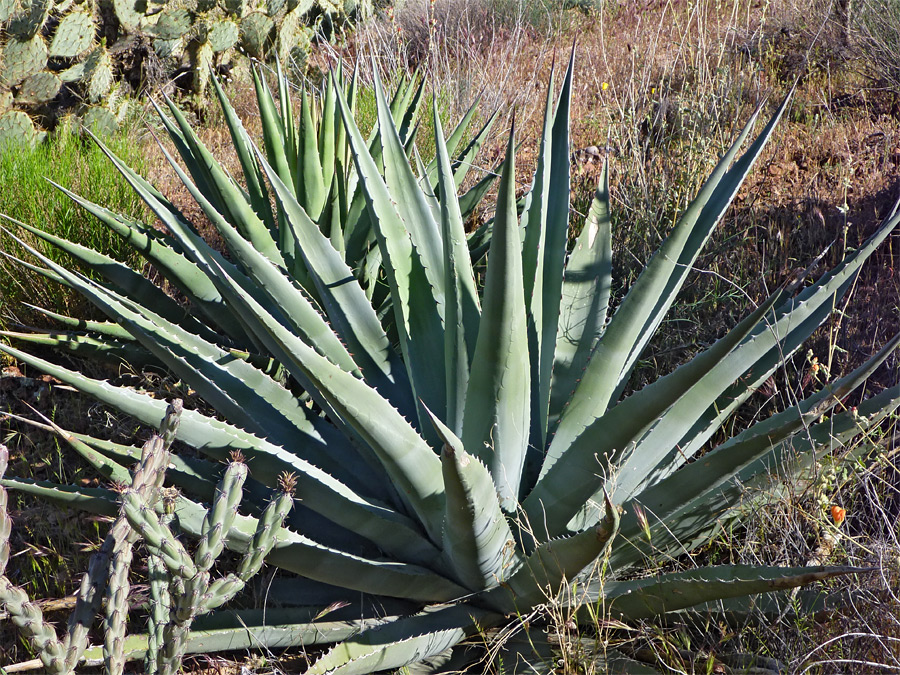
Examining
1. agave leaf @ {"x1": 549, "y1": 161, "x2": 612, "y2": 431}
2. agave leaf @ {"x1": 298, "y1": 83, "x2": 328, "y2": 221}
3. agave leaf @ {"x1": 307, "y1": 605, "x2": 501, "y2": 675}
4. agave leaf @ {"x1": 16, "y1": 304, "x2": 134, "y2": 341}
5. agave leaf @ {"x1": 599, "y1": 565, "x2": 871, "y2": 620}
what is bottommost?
agave leaf @ {"x1": 307, "y1": 605, "x2": 501, "y2": 675}

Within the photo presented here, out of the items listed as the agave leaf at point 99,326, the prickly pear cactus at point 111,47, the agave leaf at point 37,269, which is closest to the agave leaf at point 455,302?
→ the agave leaf at point 37,269

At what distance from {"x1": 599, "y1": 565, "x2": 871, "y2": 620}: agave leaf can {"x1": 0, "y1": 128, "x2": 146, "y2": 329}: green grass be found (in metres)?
2.72

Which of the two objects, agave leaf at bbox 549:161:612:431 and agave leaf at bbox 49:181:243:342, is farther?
agave leaf at bbox 49:181:243:342

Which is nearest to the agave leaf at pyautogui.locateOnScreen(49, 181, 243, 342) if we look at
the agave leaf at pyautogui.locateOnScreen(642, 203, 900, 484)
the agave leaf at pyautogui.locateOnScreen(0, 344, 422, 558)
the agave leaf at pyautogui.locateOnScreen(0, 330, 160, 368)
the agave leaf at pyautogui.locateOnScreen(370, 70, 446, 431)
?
the agave leaf at pyautogui.locateOnScreen(0, 330, 160, 368)

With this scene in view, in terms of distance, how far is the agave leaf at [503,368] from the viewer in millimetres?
1430

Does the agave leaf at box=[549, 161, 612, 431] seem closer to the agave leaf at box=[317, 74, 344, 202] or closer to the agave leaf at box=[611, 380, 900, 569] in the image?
the agave leaf at box=[611, 380, 900, 569]

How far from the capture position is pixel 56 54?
5.45 meters

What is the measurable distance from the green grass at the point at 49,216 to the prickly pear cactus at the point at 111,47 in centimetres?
169

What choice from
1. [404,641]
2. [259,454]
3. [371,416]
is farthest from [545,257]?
[404,641]

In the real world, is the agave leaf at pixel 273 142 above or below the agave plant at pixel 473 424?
above

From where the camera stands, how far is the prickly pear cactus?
5.14 metres

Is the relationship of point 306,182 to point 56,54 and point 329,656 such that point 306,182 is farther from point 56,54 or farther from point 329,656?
point 56,54

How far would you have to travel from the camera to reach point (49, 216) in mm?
3393

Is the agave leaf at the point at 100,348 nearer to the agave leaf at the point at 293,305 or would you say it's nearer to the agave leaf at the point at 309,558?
the agave leaf at the point at 293,305
